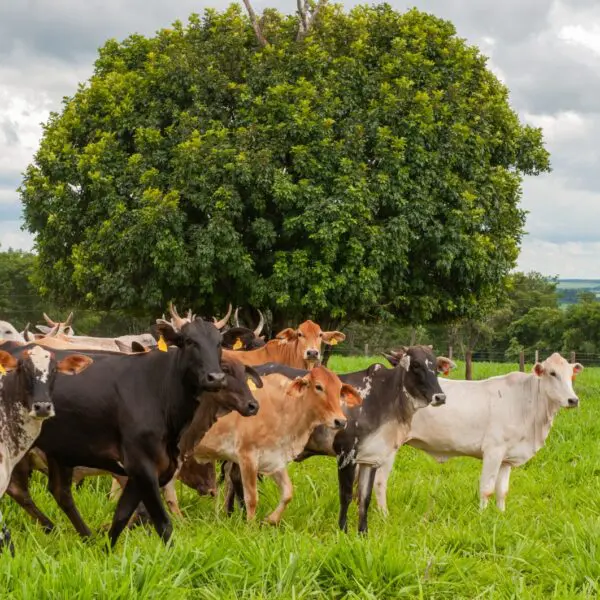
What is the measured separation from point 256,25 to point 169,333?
14.5 metres

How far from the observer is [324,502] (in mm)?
8062

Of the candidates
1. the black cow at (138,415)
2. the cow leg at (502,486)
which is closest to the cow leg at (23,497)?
the black cow at (138,415)

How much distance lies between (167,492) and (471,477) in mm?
4071

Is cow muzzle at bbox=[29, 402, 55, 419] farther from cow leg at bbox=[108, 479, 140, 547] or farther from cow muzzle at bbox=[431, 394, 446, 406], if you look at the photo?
cow muzzle at bbox=[431, 394, 446, 406]

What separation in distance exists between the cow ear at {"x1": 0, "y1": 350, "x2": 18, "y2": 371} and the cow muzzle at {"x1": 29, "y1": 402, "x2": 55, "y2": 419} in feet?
1.38

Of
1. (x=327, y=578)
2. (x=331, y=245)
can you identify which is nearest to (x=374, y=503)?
(x=327, y=578)

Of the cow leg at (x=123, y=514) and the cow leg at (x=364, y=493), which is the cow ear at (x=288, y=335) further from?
the cow leg at (x=123, y=514)

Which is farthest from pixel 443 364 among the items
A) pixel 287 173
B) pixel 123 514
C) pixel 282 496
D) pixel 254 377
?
pixel 287 173

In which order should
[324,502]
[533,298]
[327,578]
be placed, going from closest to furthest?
[327,578] → [324,502] → [533,298]

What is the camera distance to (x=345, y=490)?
7527mm

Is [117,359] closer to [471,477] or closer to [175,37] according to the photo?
[471,477]

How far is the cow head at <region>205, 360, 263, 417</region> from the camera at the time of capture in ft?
21.7

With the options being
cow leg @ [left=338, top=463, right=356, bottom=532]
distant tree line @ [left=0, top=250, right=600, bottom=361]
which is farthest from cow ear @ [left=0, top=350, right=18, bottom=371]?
distant tree line @ [left=0, top=250, right=600, bottom=361]

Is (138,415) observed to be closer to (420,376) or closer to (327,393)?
(327,393)
